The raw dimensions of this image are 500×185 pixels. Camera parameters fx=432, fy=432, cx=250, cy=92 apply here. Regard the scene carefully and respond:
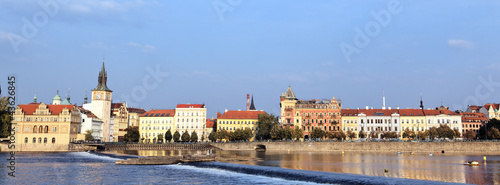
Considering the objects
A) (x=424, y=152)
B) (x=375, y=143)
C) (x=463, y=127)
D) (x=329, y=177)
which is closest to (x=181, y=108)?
(x=375, y=143)

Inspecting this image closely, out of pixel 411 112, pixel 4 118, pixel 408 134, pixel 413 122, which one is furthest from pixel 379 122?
pixel 4 118

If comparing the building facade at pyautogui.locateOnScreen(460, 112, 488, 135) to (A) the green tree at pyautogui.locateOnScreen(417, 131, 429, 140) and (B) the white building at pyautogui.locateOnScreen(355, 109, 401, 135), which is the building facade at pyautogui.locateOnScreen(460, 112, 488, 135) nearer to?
(B) the white building at pyautogui.locateOnScreen(355, 109, 401, 135)

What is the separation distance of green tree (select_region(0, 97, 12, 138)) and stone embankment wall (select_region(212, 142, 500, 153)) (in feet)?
173

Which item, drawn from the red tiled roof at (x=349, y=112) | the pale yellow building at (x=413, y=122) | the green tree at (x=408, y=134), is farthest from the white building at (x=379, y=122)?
the green tree at (x=408, y=134)

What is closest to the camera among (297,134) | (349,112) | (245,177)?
(245,177)

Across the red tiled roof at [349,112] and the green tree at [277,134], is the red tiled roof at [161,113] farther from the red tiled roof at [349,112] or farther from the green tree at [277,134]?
the red tiled roof at [349,112]

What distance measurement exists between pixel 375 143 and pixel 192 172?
6919 cm

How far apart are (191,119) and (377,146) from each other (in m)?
65.2

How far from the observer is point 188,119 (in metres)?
148

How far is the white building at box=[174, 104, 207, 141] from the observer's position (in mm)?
147375

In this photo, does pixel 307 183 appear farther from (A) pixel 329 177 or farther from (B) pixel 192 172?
(B) pixel 192 172

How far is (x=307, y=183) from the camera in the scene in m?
41.6

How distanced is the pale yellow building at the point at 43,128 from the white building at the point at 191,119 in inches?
1446

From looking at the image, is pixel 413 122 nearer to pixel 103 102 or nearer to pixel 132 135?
pixel 132 135
